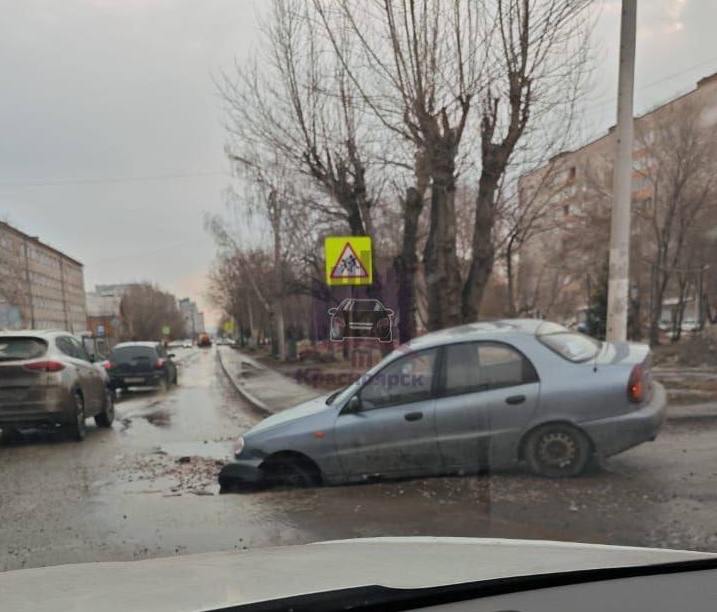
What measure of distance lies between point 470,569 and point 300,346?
10506 millimetres

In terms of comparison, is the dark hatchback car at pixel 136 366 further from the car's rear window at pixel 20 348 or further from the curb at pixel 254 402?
the car's rear window at pixel 20 348

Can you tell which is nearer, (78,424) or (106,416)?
(78,424)

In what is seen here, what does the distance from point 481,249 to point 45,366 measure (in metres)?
6.83

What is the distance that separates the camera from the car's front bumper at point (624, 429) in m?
5.00

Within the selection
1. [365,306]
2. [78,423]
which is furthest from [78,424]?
[365,306]

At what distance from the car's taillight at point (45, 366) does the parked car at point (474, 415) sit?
12.7 ft

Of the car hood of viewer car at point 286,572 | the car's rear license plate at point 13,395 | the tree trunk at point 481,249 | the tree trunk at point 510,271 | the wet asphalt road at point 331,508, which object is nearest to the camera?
the car hood of viewer car at point 286,572

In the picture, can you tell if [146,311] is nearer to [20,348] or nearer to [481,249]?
[20,348]

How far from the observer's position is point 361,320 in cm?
751

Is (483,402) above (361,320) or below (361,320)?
below

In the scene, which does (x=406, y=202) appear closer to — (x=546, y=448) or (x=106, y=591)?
(x=546, y=448)

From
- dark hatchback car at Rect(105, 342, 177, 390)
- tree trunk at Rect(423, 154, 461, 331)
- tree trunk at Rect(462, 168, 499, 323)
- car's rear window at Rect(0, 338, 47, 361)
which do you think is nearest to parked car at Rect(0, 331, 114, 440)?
car's rear window at Rect(0, 338, 47, 361)

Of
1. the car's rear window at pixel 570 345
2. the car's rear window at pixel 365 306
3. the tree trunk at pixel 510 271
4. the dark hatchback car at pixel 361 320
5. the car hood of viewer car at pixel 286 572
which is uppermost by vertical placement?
the tree trunk at pixel 510 271

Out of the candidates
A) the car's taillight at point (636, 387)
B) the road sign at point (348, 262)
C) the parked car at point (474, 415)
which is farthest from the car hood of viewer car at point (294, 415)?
the car's taillight at point (636, 387)
